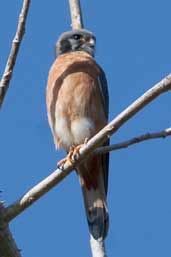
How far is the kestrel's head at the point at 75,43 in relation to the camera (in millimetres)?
5977

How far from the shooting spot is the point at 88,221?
4539mm

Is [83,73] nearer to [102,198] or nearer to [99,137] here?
[102,198]

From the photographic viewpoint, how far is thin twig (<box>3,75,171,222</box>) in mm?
2854

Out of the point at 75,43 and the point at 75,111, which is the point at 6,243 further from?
the point at 75,43

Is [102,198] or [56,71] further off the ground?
[56,71]

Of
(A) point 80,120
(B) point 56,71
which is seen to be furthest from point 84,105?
(B) point 56,71

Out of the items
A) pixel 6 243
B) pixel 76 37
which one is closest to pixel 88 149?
pixel 6 243

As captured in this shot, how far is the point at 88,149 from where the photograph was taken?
3.18 meters

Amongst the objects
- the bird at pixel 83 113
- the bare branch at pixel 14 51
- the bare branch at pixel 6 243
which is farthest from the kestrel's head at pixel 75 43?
the bare branch at pixel 6 243

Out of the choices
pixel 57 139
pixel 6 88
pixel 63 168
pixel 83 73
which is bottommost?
pixel 63 168

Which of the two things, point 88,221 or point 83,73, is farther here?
point 83,73

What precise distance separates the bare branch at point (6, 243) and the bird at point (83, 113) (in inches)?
67.0

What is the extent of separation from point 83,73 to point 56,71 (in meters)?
0.33

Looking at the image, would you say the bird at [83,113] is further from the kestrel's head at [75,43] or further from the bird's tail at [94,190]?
the kestrel's head at [75,43]
